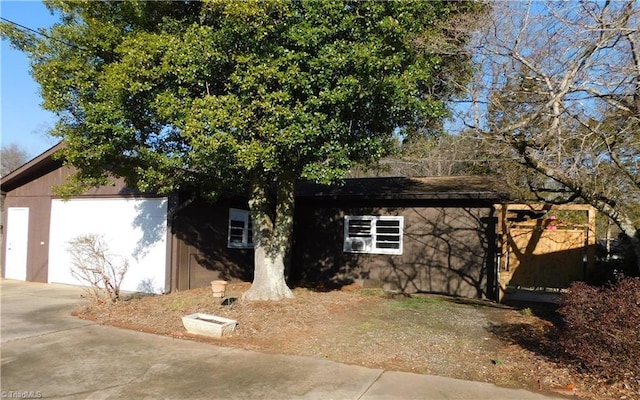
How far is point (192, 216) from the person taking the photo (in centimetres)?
1267

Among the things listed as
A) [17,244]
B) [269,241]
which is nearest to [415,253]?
[269,241]

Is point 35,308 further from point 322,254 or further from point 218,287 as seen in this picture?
point 322,254

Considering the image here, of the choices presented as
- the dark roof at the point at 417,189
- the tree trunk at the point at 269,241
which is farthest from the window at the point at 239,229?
the tree trunk at the point at 269,241

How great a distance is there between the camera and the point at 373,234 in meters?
14.1

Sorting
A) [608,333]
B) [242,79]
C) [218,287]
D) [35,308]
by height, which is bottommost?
[35,308]

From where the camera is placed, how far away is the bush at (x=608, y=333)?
514 centimetres

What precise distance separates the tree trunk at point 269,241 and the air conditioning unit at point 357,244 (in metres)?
3.99

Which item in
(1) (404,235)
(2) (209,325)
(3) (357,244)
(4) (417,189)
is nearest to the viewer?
(2) (209,325)

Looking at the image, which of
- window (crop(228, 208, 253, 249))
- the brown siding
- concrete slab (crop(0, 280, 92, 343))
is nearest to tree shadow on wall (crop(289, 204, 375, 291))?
window (crop(228, 208, 253, 249))

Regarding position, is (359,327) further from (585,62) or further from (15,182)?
(15,182)

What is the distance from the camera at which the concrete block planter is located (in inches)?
304

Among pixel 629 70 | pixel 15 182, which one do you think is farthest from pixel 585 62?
pixel 15 182

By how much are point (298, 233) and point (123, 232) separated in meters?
5.21

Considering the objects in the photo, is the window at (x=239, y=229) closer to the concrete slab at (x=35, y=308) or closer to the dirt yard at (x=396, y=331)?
the dirt yard at (x=396, y=331)
